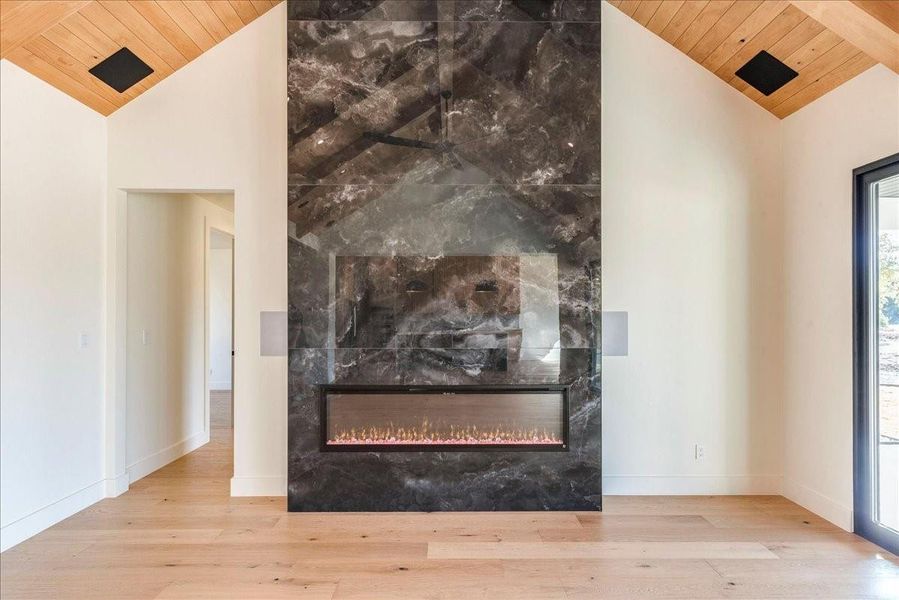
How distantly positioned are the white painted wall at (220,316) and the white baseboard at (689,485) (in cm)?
678

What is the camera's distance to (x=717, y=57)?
12.5 ft

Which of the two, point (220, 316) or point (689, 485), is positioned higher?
point (220, 316)

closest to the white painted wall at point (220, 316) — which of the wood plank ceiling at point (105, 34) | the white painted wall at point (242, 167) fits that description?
the white painted wall at point (242, 167)

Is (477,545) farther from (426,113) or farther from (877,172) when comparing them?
(877,172)

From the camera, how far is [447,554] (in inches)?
119

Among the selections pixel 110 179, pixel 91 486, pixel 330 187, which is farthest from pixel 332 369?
pixel 110 179

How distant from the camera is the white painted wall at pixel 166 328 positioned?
14.1ft

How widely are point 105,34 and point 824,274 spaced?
466 centimetres

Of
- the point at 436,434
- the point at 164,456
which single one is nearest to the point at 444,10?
the point at 436,434

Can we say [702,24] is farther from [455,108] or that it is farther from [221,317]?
[221,317]

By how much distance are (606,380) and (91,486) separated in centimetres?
362

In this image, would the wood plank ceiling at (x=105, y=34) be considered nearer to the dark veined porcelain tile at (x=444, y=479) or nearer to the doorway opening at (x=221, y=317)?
the dark veined porcelain tile at (x=444, y=479)

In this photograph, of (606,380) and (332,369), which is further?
(606,380)

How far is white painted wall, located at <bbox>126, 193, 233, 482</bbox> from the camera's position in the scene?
4297mm
